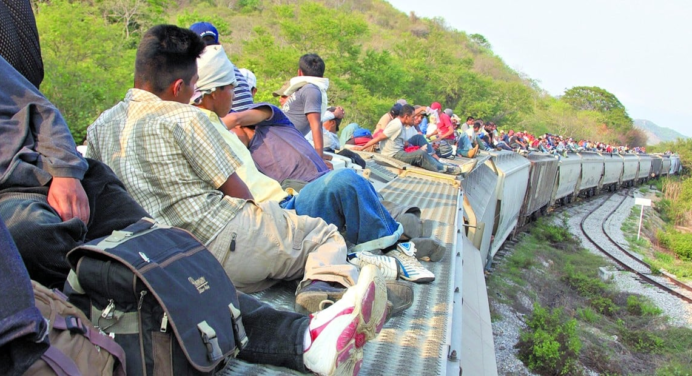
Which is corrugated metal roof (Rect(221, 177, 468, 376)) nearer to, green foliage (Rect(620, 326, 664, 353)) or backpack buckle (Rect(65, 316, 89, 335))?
backpack buckle (Rect(65, 316, 89, 335))

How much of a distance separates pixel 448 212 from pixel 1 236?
4.23 metres

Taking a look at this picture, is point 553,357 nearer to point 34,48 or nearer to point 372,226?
point 372,226

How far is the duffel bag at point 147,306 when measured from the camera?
1423 millimetres

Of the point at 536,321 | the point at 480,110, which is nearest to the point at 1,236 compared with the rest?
the point at 536,321

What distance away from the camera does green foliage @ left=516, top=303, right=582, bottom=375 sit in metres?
6.61

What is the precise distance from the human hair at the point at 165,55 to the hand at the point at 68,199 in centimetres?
72

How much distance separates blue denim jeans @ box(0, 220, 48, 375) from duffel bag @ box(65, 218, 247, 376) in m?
0.31

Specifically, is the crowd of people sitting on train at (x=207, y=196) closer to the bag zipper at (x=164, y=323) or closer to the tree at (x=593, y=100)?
the bag zipper at (x=164, y=323)

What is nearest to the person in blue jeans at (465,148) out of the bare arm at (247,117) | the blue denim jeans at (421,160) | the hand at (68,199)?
the blue denim jeans at (421,160)

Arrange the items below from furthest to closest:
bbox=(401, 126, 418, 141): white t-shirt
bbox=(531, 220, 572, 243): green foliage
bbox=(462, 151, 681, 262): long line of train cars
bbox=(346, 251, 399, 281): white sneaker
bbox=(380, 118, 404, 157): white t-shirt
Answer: bbox=(531, 220, 572, 243): green foliage → bbox=(401, 126, 418, 141): white t-shirt → bbox=(380, 118, 404, 157): white t-shirt → bbox=(462, 151, 681, 262): long line of train cars → bbox=(346, 251, 399, 281): white sneaker

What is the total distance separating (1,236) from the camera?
3.68 ft

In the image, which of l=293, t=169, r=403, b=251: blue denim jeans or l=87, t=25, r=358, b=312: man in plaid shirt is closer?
l=87, t=25, r=358, b=312: man in plaid shirt

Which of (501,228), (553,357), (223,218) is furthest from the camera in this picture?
(501,228)

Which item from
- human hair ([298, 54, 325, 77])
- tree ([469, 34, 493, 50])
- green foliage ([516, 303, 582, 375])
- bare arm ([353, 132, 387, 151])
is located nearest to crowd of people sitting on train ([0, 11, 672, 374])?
human hair ([298, 54, 325, 77])
